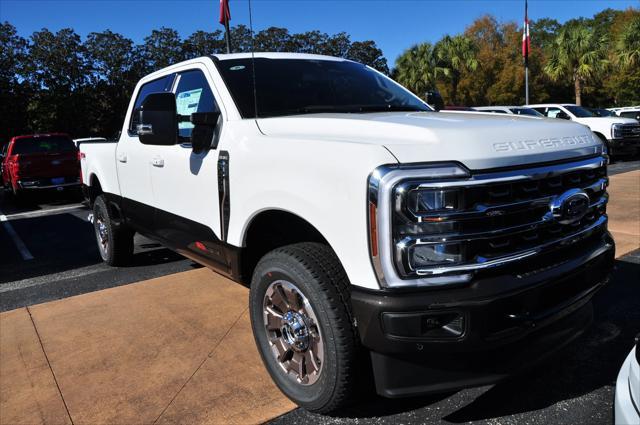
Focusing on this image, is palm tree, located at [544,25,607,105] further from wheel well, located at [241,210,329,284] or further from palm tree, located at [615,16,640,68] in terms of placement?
wheel well, located at [241,210,329,284]

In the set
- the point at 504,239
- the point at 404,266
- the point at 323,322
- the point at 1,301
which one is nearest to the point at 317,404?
the point at 323,322

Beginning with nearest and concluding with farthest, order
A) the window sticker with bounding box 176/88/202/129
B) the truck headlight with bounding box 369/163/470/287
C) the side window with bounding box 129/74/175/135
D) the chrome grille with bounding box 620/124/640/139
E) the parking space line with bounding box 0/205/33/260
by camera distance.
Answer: the truck headlight with bounding box 369/163/470/287 → the window sticker with bounding box 176/88/202/129 → the side window with bounding box 129/74/175/135 → the parking space line with bounding box 0/205/33/260 → the chrome grille with bounding box 620/124/640/139

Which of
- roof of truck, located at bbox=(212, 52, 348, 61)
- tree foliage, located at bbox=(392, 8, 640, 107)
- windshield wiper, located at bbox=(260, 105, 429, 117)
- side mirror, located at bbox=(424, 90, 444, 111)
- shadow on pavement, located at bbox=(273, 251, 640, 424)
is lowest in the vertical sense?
shadow on pavement, located at bbox=(273, 251, 640, 424)

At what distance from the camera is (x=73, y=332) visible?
3996 mm

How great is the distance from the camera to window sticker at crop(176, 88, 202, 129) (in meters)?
3.81

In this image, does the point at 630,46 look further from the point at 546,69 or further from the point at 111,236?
the point at 111,236

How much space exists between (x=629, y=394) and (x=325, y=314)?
123cm

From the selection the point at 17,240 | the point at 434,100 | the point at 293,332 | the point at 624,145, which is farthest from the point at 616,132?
the point at 293,332

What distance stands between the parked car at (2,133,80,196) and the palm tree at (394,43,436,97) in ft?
104

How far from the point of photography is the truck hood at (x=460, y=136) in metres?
2.23

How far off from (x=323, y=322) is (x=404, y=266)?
531mm

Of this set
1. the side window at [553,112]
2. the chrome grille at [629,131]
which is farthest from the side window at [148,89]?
the side window at [553,112]

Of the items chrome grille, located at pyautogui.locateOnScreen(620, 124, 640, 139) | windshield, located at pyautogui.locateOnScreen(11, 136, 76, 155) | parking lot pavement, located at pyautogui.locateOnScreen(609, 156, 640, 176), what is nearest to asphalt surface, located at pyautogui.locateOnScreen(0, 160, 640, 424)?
windshield, located at pyautogui.locateOnScreen(11, 136, 76, 155)

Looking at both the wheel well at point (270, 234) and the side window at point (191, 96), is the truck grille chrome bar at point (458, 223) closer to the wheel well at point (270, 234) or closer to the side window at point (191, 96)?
the wheel well at point (270, 234)
